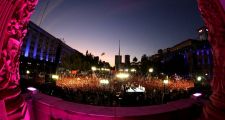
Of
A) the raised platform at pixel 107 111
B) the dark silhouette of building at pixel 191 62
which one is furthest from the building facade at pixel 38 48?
the raised platform at pixel 107 111

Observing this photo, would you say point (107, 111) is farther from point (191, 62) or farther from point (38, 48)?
point (38, 48)

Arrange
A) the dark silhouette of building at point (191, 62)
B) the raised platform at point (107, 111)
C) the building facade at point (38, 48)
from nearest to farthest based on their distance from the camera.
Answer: the raised platform at point (107, 111) < the dark silhouette of building at point (191, 62) < the building facade at point (38, 48)

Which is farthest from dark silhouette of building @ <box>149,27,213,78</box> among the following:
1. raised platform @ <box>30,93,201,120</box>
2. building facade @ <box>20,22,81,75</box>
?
raised platform @ <box>30,93,201,120</box>

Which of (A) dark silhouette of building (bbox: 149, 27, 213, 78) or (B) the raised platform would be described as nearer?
(B) the raised platform

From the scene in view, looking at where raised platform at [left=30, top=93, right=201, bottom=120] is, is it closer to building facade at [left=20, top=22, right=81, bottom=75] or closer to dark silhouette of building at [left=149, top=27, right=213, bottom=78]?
dark silhouette of building at [left=149, top=27, right=213, bottom=78]

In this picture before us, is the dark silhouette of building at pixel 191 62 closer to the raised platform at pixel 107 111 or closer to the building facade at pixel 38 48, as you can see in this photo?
the building facade at pixel 38 48

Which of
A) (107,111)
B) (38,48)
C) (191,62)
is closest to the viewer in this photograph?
(107,111)

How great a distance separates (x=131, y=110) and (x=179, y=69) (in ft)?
141

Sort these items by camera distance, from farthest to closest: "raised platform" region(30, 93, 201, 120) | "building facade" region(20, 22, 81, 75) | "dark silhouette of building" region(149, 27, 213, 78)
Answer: "building facade" region(20, 22, 81, 75) < "dark silhouette of building" region(149, 27, 213, 78) < "raised platform" region(30, 93, 201, 120)

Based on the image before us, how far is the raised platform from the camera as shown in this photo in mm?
4121

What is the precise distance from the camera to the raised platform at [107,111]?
4.12 m

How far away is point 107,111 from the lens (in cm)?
431

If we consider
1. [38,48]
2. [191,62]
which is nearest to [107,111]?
[191,62]

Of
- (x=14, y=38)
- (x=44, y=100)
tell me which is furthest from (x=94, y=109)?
(x=14, y=38)
